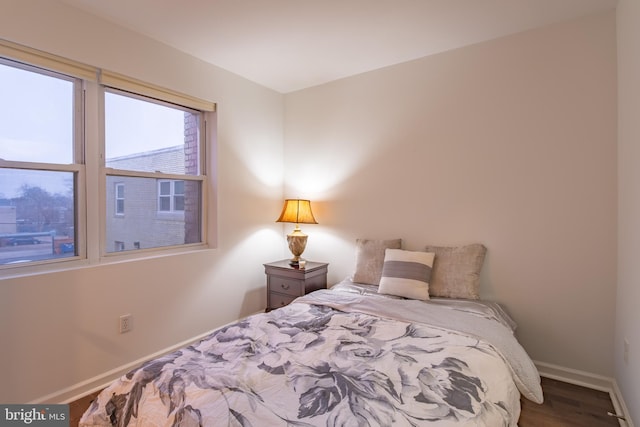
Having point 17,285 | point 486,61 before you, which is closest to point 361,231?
point 486,61

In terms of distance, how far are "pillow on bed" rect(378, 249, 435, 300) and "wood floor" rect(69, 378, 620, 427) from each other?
87 cm

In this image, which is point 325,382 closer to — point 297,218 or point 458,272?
point 458,272

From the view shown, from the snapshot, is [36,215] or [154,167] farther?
[154,167]

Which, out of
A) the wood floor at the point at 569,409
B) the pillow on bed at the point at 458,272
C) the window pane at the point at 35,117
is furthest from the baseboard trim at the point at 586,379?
the window pane at the point at 35,117

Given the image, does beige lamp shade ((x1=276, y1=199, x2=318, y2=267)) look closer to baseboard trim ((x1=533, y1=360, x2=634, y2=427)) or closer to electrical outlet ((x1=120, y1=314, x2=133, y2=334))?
electrical outlet ((x1=120, y1=314, x2=133, y2=334))

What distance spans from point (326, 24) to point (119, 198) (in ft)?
6.34

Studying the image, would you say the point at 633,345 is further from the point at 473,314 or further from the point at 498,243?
the point at 498,243

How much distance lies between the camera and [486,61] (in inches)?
95.9

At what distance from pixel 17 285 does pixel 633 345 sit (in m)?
3.35

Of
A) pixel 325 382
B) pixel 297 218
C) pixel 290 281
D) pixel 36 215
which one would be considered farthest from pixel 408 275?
pixel 36 215

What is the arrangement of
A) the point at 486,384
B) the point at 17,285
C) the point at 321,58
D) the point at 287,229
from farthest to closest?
the point at 287,229, the point at 321,58, the point at 17,285, the point at 486,384

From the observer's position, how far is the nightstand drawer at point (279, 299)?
2.96 metres

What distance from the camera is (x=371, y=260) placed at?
273 cm

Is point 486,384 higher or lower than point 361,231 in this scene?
lower
